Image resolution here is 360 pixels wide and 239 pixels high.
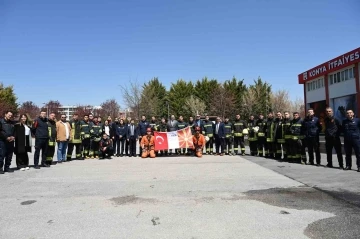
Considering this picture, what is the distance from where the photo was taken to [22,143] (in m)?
10.4

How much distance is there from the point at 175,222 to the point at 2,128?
7.63m

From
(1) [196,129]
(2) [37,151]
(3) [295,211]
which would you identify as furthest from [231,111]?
(3) [295,211]

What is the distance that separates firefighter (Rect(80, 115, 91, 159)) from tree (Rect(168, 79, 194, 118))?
4432 centimetres

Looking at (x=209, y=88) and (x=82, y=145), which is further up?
(x=209, y=88)

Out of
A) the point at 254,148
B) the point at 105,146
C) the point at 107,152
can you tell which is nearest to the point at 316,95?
the point at 254,148

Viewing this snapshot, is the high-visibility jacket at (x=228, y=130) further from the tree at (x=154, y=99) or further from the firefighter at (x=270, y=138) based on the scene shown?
the tree at (x=154, y=99)

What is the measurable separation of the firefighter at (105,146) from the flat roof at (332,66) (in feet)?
89.6

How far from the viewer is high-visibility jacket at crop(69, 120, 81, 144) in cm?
1314

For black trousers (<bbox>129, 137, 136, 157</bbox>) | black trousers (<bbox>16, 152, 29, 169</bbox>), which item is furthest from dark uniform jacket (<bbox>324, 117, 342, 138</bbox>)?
black trousers (<bbox>16, 152, 29, 169</bbox>)

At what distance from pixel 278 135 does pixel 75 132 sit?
883 centimetres

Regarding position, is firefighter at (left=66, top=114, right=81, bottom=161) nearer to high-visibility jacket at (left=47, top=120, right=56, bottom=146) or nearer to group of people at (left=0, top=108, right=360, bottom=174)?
group of people at (left=0, top=108, right=360, bottom=174)

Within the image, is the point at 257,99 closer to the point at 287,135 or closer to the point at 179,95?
the point at 179,95

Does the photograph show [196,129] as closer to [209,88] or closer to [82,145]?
[82,145]

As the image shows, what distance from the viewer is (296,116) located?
11375 millimetres
